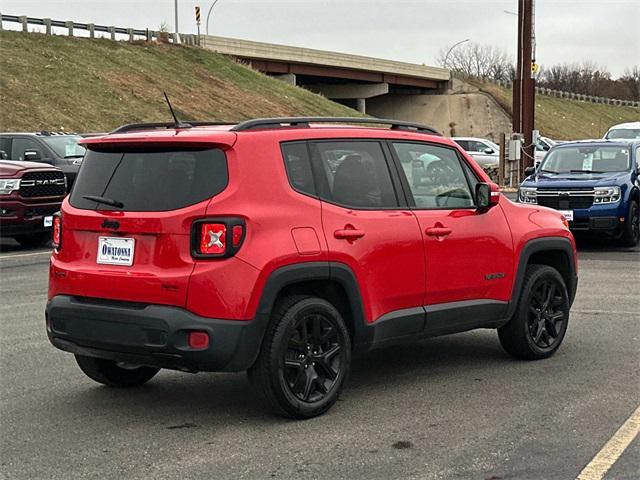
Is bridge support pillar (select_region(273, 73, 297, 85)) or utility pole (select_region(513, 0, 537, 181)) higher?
bridge support pillar (select_region(273, 73, 297, 85))

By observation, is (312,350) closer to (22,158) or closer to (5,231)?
(5,231)

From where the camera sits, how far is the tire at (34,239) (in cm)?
1709

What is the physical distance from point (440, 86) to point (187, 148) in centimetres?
7959

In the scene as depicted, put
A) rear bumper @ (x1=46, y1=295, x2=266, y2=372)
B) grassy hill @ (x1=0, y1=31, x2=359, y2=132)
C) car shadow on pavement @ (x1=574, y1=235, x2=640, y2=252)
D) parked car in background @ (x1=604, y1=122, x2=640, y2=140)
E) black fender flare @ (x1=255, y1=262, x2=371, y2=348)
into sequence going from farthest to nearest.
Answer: grassy hill @ (x1=0, y1=31, x2=359, y2=132)
parked car in background @ (x1=604, y1=122, x2=640, y2=140)
car shadow on pavement @ (x1=574, y1=235, x2=640, y2=252)
black fender flare @ (x1=255, y1=262, x2=371, y2=348)
rear bumper @ (x1=46, y1=295, x2=266, y2=372)

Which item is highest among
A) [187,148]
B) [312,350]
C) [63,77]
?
[63,77]

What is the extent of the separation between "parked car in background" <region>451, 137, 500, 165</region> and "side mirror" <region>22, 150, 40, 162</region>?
2019 centimetres

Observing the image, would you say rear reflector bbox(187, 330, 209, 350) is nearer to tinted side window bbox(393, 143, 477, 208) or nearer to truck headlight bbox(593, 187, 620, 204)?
tinted side window bbox(393, 143, 477, 208)

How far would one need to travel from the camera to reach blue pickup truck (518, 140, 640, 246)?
15211 millimetres

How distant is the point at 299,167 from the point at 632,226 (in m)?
10.8

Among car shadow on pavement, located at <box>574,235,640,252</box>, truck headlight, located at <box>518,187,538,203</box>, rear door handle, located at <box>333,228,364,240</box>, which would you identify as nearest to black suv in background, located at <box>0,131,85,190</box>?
truck headlight, located at <box>518,187,538,203</box>

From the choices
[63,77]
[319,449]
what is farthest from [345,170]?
[63,77]

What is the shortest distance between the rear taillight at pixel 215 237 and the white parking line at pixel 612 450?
7.12ft

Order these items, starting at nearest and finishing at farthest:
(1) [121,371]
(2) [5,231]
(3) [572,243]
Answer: (1) [121,371] < (3) [572,243] < (2) [5,231]

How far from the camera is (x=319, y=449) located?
5.32 meters
